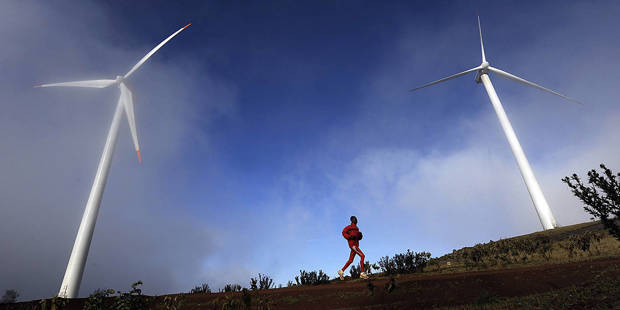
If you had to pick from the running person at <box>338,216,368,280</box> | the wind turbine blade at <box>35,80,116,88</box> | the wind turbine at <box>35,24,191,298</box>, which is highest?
the wind turbine blade at <box>35,80,116,88</box>

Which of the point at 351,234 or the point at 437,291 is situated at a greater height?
the point at 351,234

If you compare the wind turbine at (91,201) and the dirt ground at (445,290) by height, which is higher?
the wind turbine at (91,201)

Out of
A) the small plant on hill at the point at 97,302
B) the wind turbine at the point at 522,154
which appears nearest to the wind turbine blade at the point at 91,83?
the small plant on hill at the point at 97,302

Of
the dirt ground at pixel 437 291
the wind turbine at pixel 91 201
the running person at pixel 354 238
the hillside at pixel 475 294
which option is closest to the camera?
the hillside at pixel 475 294

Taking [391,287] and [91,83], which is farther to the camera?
[91,83]

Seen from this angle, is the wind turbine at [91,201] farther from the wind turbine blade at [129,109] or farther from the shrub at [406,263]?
the shrub at [406,263]

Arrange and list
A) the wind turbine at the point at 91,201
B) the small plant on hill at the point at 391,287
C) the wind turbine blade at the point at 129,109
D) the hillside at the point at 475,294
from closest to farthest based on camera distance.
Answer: the hillside at the point at 475,294 < the small plant on hill at the point at 391,287 < the wind turbine at the point at 91,201 < the wind turbine blade at the point at 129,109

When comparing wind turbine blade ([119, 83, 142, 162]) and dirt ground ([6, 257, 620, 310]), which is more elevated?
wind turbine blade ([119, 83, 142, 162])

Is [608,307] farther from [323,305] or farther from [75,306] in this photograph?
[75,306]

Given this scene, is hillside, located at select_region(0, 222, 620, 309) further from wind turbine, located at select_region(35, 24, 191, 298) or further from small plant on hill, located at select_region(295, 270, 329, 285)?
wind turbine, located at select_region(35, 24, 191, 298)

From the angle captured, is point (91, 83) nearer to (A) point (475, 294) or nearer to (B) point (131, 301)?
(B) point (131, 301)

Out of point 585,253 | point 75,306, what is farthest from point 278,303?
point 585,253

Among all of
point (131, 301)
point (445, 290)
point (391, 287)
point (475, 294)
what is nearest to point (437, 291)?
point (445, 290)

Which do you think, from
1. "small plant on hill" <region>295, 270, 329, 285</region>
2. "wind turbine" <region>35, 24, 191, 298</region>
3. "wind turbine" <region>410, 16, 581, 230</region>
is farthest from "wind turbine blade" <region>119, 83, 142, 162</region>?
"wind turbine" <region>410, 16, 581, 230</region>
